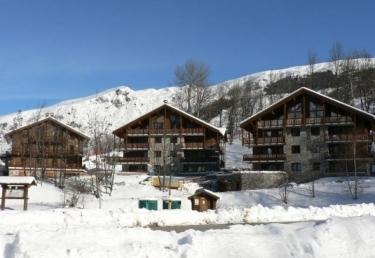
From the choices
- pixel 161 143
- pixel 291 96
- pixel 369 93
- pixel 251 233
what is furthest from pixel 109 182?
pixel 369 93

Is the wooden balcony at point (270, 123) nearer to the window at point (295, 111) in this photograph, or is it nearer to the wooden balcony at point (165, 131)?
the window at point (295, 111)

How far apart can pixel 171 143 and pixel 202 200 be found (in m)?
29.2

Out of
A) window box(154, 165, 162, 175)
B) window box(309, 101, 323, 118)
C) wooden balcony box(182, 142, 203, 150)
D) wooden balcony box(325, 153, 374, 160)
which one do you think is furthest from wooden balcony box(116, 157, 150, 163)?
wooden balcony box(325, 153, 374, 160)

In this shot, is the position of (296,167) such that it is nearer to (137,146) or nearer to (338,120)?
(338,120)

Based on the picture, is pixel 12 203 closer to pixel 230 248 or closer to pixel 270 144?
pixel 270 144

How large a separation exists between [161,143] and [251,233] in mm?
50445

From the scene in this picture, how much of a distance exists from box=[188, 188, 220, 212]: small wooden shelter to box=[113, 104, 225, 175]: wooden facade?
25.7 metres

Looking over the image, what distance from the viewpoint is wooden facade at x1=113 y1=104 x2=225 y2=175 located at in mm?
61469

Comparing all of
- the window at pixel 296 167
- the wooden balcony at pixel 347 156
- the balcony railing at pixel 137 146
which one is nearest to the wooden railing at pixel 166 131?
the balcony railing at pixel 137 146

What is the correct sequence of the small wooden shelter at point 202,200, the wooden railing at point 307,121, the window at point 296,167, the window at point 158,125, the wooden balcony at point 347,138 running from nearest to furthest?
the small wooden shelter at point 202,200 → the wooden balcony at point 347,138 → the wooden railing at point 307,121 → the window at point 296,167 → the window at point 158,125

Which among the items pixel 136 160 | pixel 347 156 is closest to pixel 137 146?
pixel 136 160

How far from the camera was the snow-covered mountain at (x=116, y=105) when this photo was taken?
144000mm

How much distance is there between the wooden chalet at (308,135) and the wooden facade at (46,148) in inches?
811

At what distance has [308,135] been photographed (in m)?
56.9
